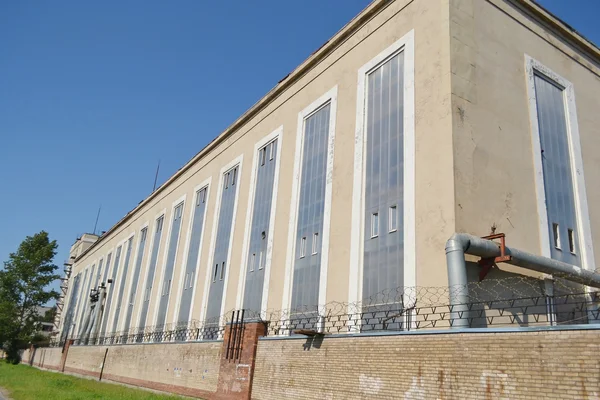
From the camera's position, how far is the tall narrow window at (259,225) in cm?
2228

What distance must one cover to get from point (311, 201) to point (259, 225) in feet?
14.5

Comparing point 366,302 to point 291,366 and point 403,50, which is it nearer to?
point 291,366

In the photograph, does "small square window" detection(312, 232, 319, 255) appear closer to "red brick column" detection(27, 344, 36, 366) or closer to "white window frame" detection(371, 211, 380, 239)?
"white window frame" detection(371, 211, 380, 239)

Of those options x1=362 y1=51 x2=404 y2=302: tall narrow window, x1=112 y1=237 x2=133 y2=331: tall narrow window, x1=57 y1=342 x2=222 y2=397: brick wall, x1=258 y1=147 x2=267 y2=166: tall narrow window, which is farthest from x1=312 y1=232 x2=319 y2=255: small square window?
x1=112 y1=237 x2=133 y2=331: tall narrow window

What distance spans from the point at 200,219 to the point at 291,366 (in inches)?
675

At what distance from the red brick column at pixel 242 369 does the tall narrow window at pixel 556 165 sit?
10011 millimetres

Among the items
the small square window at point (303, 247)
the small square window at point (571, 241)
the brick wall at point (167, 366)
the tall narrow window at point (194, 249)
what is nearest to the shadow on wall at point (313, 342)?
the small square window at point (303, 247)

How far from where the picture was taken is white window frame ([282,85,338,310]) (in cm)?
1800

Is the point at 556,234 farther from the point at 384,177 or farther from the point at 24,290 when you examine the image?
the point at 24,290

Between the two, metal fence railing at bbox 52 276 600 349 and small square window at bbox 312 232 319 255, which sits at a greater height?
small square window at bbox 312 232 319 255

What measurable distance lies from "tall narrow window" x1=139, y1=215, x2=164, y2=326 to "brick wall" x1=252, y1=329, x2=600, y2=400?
2149cm

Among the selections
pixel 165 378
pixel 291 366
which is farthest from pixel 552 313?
pixel 165 378

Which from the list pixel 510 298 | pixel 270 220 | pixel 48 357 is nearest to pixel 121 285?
pixel 48 357

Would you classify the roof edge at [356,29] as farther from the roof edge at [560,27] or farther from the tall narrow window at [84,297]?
the tall narrow window at [84,297]
